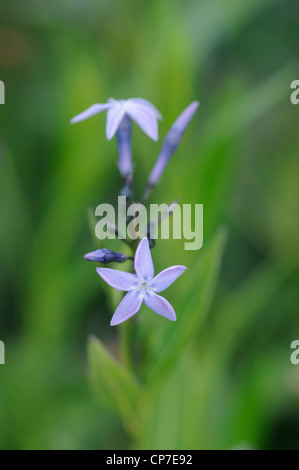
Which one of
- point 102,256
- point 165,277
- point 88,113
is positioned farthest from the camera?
point 88,113

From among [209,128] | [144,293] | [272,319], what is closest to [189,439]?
[272,319]

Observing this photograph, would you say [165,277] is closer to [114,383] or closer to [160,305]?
[160,305]

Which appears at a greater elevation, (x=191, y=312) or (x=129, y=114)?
(x=129, y=114)

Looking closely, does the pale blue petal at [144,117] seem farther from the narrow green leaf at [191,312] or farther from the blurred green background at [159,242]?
the blurred green background at [159,242]

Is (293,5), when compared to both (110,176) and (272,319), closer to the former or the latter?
(110,176)

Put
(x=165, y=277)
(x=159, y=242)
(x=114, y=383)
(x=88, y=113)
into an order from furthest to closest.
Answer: (x=159, y=242)
(x=114, y=383)
(x=88, y=113)
(x=165, y=277)

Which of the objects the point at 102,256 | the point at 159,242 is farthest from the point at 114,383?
the point at 159,242
